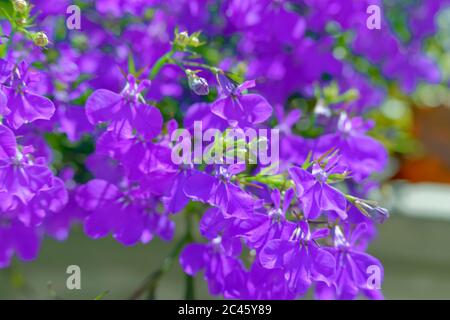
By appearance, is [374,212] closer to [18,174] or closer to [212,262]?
[212,262]

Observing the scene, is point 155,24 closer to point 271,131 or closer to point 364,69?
point 271,131

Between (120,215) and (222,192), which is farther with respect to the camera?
(120,215)

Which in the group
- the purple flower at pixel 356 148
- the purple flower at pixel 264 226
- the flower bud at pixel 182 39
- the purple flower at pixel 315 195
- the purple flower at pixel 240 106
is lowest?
the purple flower at pixel 264 226

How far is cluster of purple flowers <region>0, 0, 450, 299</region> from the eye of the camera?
54 cm

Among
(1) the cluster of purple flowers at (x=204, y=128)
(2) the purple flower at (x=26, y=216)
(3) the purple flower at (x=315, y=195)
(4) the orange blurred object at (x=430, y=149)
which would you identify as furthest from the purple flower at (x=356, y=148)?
(4) the orange blurred object at (x=430, y=149)

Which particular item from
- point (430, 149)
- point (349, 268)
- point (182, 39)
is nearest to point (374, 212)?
point (349, 268)

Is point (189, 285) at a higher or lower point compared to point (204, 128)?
lower

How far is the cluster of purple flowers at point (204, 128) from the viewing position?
54cm

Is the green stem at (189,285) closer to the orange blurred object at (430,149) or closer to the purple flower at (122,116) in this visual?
the purple flower at (122,116)

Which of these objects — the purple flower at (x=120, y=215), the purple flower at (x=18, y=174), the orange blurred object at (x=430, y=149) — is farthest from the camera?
the orange blurred object at (x=430, y=149)

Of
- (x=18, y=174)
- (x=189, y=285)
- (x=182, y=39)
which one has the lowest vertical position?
(x=189, y=285)

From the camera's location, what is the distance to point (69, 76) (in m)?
0.68

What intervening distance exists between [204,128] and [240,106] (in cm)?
4

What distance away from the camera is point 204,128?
1.87 ft
